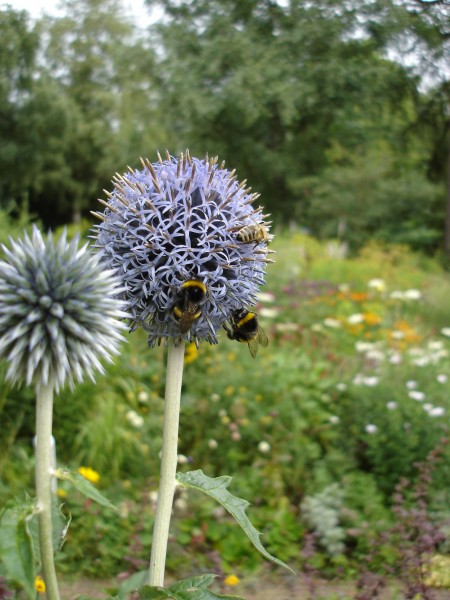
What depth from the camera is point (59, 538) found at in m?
1.50

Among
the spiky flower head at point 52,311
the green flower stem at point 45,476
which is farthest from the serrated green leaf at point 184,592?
the spiky flower head at point 52,311

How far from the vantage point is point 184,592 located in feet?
4.52

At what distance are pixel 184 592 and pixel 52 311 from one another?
68 centimetres

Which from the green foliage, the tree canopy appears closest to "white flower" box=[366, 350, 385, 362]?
the green foliage

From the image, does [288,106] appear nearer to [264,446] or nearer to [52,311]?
[264,446]

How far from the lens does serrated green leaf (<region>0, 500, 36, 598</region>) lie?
1144 millimetres

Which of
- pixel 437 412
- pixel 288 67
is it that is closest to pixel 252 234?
pixel 437 412

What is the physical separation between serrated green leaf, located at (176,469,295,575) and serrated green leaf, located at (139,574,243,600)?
0.46 ft

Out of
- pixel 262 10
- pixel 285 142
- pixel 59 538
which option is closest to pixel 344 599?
pixel 59 538

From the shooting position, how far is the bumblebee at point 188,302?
60.6 inches

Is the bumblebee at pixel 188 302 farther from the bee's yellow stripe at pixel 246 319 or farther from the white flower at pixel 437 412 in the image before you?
the white flower at pixel 437 412

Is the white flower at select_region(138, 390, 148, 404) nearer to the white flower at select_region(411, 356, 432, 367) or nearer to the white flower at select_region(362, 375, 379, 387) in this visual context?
the white flower at select_region(362, 375, 379, 387)

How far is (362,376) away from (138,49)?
51.3ft

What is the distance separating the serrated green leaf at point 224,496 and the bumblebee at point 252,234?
60 centimetres
